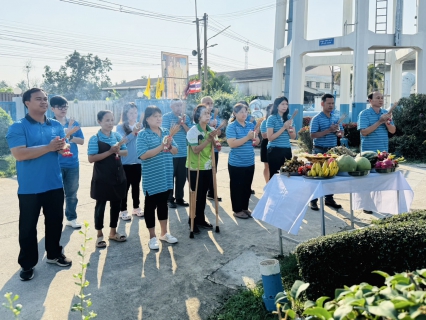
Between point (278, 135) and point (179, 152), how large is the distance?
183 cm

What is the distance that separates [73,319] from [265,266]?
1686 millimetres

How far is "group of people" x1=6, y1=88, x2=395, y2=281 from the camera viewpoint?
12.9ft

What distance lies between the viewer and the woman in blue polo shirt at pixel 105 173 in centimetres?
479

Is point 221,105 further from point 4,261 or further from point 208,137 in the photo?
point 4,261

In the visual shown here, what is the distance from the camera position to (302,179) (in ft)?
13.6

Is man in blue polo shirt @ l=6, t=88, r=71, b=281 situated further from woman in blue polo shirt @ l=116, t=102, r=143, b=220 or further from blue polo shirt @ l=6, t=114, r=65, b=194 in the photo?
woman in blue polo shirt @ l=116, t=102, r=143, b=220

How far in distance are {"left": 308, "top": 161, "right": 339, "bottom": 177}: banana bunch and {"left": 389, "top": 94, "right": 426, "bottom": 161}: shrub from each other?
8.71 meters

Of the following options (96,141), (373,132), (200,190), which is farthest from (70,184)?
(373,132)

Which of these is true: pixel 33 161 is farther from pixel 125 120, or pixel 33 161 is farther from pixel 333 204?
pixel 333 204

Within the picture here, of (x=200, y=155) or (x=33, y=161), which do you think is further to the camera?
(x=200, y=155)

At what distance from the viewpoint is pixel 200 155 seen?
543cm

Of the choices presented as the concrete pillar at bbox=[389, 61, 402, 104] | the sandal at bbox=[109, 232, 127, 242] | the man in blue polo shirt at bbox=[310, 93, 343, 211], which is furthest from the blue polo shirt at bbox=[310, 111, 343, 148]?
the concrete pillar at bbox=[389, 61, 402, 104]

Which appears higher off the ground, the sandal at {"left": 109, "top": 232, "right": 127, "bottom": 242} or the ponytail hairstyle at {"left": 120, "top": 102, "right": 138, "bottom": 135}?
the ponytail hairstyle at {"left": 120, "top": 102, "right": 138, "bottom": 135}

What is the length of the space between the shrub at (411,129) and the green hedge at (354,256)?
9.75m
